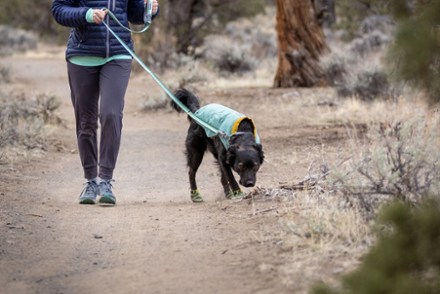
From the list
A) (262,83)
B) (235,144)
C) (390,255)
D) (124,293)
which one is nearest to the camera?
(390,255)

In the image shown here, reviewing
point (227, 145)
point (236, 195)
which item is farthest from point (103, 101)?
point (236, 195)

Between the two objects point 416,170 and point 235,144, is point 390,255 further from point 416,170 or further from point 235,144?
point 235,144

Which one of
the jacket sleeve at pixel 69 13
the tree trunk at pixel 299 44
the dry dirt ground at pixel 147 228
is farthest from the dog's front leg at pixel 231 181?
the tree trunk at pixel 299 44

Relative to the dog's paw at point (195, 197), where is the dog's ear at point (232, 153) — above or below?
above

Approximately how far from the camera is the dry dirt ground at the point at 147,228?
5203 mm

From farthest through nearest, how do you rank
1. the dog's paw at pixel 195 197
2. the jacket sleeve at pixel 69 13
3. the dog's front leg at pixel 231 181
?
the dog's paw at pixel 195 197
the dog's front leg at pixel 231 181
the jacket sleeve at pixel 69 13

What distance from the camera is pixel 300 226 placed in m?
5.68

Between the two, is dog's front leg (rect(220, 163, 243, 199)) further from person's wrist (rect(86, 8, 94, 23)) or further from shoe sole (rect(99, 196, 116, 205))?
person's wrist (rect(86, 8, 94, 23))

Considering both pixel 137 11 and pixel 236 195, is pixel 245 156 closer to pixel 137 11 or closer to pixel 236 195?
pixel 236 195

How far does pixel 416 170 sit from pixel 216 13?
80.8 ft

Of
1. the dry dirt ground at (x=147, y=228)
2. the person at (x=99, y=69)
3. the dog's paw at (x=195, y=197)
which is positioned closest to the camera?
the dry dirt ground at (x=147, y=228)

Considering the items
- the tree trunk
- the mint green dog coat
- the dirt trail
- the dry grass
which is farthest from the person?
the tree trunk

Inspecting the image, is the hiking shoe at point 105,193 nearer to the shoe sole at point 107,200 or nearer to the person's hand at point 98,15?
the shoe sole at point 107,200

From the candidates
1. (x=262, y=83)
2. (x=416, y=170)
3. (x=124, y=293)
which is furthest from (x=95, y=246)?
(x=262, y=83)
